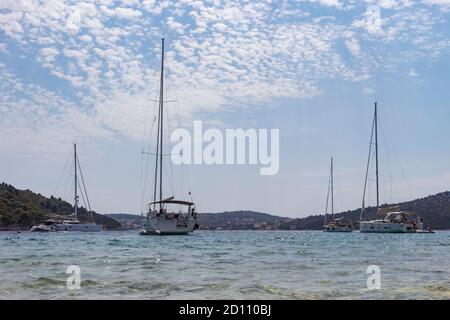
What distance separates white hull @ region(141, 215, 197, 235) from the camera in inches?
2653

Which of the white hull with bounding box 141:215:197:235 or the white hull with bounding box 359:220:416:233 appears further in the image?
the white hull with bounding box 359:220:416:233

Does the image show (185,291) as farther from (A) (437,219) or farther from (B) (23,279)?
(A) (437,219)

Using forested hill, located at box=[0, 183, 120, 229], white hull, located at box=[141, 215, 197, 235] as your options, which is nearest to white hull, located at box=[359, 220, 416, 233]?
white hull, located at box=[141, 215, 197, 235]

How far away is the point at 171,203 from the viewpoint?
69.2m

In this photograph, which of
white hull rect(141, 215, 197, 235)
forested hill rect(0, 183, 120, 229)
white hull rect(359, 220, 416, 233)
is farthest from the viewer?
forested hill rect(0, 183, 120, 229)

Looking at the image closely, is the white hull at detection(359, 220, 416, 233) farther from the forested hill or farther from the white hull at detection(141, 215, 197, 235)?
the forested hill

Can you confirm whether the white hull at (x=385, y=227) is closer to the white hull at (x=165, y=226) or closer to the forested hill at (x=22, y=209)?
the white hull at (x=165, y=226)

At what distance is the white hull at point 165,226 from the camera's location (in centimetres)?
6738

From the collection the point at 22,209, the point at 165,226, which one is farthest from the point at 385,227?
the point at 22,209

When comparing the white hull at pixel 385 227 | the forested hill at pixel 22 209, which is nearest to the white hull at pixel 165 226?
the white hull at pixel 385 227

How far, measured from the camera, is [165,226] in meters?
67.4

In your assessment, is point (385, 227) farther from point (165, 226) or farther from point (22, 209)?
point (22, 209)
